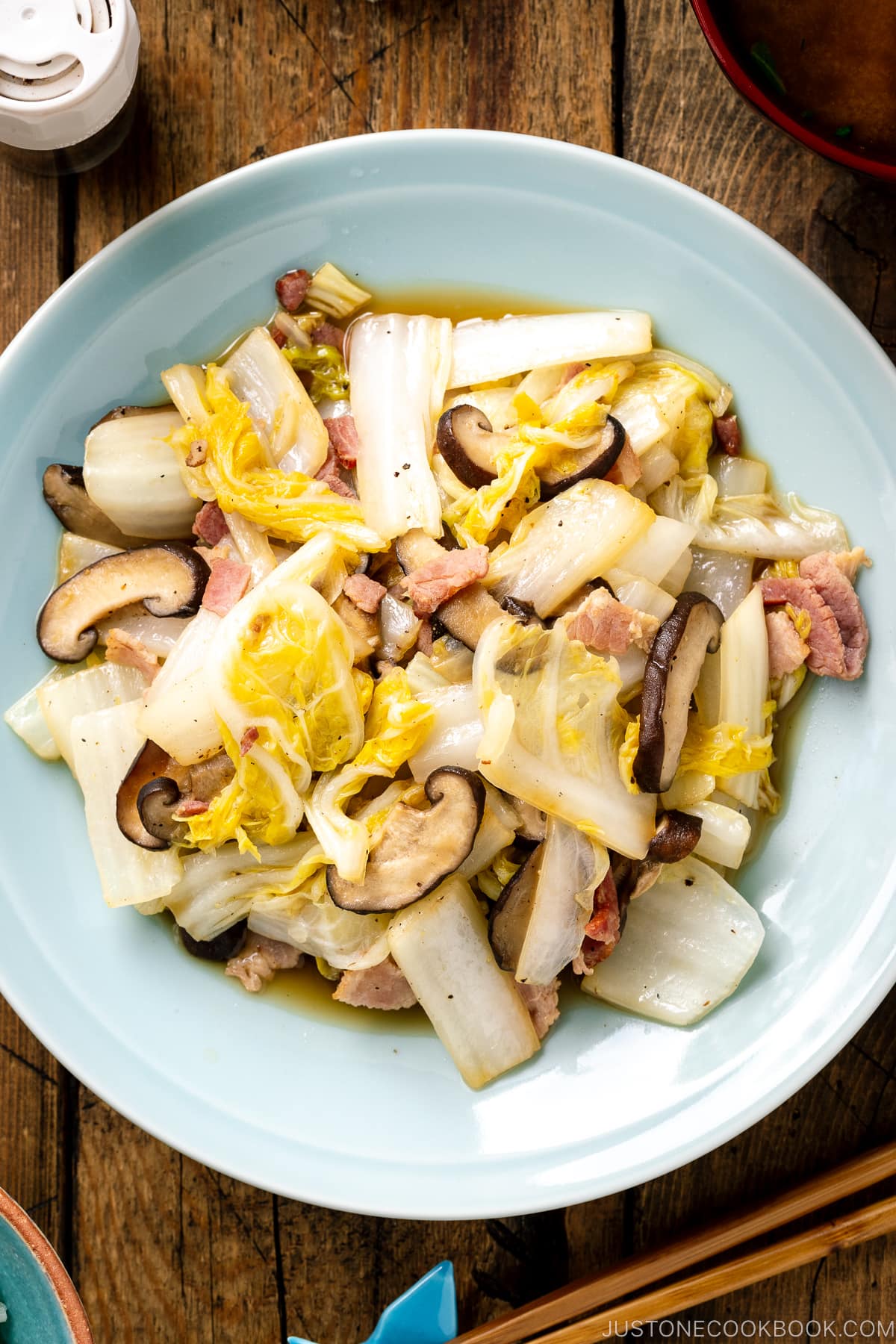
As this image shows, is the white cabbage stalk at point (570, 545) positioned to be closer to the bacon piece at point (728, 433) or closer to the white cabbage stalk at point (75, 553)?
the bacon piece at point (728, 433)

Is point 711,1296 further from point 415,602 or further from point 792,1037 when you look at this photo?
point 415,602

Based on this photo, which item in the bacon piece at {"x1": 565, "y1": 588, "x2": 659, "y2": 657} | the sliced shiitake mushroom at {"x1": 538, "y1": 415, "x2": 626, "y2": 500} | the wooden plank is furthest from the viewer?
the wooden plank

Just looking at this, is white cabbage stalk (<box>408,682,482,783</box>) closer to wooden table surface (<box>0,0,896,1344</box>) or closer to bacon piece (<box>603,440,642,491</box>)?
bacon piece (<box>603,440,642,491</box>)

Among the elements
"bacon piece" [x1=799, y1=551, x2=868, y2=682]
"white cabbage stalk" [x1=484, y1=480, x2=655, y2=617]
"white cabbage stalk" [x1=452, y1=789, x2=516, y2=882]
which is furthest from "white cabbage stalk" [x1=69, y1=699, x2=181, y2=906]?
"bacon piece" [x1=799, y1=551, x2=868, y2=682]

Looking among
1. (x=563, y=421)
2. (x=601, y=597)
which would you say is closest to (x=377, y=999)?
(x=601, y=597)

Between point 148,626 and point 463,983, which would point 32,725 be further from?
point 463,983

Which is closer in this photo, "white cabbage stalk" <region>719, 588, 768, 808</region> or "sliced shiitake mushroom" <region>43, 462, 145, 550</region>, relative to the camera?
"white cabbage stalk" <region>719, 588, 768, 808</region>
